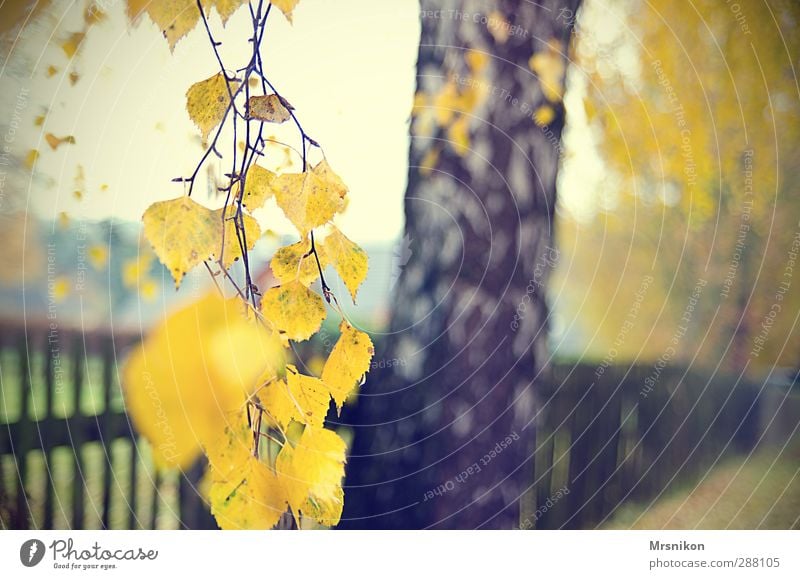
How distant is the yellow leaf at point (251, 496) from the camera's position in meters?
0.86

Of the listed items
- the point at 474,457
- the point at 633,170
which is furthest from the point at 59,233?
the point at 633,170

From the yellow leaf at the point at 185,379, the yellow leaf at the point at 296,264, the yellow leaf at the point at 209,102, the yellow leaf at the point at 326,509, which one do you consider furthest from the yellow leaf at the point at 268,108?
the yellow leaf at the point at 326,509

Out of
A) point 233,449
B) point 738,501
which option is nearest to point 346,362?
point 233,449

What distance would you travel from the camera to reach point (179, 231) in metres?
0.77

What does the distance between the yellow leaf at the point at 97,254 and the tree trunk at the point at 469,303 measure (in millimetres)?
436

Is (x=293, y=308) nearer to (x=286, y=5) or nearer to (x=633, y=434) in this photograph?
(x=286, y=5)

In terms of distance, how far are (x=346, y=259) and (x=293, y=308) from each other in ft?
0.30

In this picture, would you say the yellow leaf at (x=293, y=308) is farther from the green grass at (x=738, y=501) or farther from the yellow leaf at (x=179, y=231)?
the green grass at (x=738, y=501)

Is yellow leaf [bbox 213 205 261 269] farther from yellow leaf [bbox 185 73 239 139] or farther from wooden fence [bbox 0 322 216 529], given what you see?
wooden fence [bbox 0 322 216 529]

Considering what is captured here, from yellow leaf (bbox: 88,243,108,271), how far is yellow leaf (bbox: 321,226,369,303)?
1.16 ft

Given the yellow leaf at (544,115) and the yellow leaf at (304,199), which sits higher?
the yellow leaf at (544,115)

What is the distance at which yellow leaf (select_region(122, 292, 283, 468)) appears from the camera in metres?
1.05

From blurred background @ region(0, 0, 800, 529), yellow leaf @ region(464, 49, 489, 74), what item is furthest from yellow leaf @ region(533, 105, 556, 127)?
yellow leaf @ region(464, 49, 489, 74)

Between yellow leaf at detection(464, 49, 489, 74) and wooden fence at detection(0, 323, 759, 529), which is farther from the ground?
yellow leaf at detection(464, 49, 489, 74)
